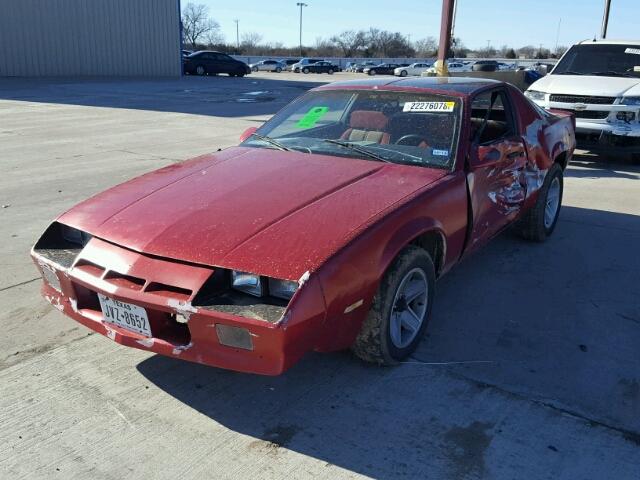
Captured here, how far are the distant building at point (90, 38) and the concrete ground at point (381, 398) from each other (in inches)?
1189

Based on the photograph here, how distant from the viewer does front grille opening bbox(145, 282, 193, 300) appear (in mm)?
2572

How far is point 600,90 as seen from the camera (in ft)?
29.2

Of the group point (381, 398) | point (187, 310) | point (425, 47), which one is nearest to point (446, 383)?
point (381, 398)

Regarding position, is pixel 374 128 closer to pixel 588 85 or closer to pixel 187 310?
pixel 187 310

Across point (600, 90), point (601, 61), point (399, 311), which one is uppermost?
point (601, 61)

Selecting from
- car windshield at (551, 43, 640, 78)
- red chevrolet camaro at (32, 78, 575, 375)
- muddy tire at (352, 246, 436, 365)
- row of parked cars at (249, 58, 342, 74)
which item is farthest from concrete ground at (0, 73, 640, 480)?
row of parked cars at (249, 58, 342, 74)

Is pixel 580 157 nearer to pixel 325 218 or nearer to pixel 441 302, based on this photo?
pixel 441 302

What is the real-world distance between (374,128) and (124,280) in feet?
6.64

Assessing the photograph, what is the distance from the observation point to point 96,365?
3242 mm

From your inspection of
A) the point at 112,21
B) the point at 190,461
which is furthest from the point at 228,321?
the point at 112,21

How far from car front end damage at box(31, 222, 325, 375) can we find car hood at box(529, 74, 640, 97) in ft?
26.2

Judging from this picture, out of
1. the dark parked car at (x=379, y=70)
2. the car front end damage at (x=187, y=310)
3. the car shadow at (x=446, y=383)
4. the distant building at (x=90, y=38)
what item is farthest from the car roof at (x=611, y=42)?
the dark parked car at (x=379, y=70)

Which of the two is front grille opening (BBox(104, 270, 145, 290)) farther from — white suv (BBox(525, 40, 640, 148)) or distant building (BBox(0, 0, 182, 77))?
distant building (BBox(0, 0, 182, 77))

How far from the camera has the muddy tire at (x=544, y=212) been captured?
5.23 m
